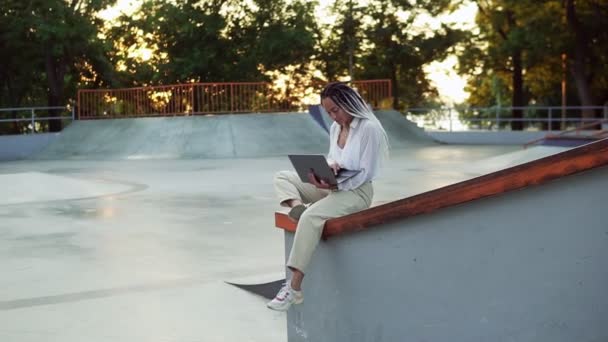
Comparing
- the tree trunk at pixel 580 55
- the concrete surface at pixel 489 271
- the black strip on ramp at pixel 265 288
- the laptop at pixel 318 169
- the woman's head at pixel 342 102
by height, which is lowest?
the black strip on ramp at pixel 265 288

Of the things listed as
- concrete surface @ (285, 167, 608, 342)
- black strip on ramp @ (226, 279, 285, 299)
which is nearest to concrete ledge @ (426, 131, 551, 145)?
black strip on ramp @ (226, 279, 285, 299)

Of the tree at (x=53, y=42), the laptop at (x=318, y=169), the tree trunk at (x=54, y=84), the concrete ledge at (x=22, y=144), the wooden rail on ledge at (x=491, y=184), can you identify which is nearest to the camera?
the wooden rail on ledge at (x=491, y=184)

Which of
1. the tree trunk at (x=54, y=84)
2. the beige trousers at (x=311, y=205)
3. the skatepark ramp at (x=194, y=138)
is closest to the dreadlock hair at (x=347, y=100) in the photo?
the beige trousers at (x=311, y=205)

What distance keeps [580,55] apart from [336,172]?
36469 mm

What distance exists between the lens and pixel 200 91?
111 ft

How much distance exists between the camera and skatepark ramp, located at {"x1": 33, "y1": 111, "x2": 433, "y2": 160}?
2916cm

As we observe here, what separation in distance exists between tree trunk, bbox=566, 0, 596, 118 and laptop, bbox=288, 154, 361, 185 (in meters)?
35.9

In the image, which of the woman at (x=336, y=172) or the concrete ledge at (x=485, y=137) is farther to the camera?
the concrete ledge at (x=485, y=137)

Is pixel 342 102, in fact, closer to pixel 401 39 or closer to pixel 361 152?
pixel 361 152

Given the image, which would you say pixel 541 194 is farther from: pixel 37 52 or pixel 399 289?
pixel 37 52

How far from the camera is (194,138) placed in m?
30.0

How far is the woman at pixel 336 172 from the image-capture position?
524 cm

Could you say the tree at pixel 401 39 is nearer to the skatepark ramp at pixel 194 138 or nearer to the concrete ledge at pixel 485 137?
the concrete ledge at pixel 485 137

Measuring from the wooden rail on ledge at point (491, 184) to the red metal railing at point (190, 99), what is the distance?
27967 mm
